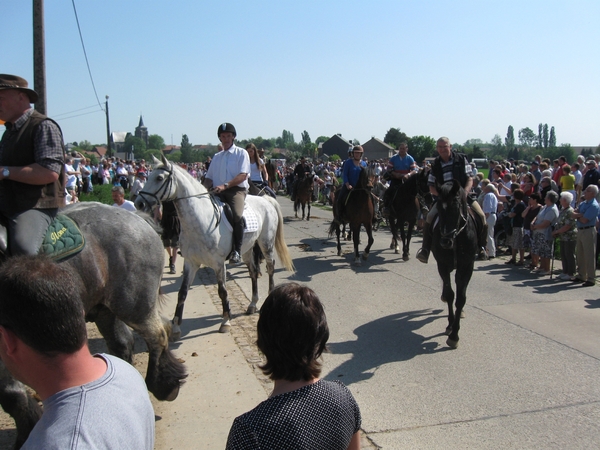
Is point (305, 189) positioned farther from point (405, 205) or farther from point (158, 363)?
point (158, 363)

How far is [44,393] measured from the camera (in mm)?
1678

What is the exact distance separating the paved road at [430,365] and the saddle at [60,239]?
1.74m

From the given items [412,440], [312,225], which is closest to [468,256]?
[412,440]

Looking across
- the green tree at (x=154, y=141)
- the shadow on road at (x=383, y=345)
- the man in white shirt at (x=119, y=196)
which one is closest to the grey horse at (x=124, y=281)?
the shadow on road at (x=383, y=345)

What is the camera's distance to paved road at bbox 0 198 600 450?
4453 millimetres

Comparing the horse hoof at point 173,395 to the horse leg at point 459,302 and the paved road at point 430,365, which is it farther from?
the horse leg at point 459,302

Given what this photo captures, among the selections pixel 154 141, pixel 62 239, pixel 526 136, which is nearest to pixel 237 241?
pixel 62 239

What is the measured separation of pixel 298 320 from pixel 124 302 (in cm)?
293

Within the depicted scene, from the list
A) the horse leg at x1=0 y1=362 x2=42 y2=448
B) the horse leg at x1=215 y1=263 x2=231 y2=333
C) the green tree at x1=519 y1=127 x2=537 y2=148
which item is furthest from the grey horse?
the green tree at x1=519 y1=127 x2=537 y2=148

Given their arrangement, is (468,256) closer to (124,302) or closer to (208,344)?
(208,344)

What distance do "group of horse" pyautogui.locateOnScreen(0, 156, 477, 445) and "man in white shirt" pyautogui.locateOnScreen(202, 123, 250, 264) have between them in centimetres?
15

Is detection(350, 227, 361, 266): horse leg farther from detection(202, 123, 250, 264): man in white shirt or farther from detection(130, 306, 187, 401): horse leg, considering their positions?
detection(130, 306, 187, 401): horse leg

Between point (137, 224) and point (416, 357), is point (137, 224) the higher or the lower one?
the higher one

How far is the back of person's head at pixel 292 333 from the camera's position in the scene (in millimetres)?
2016
